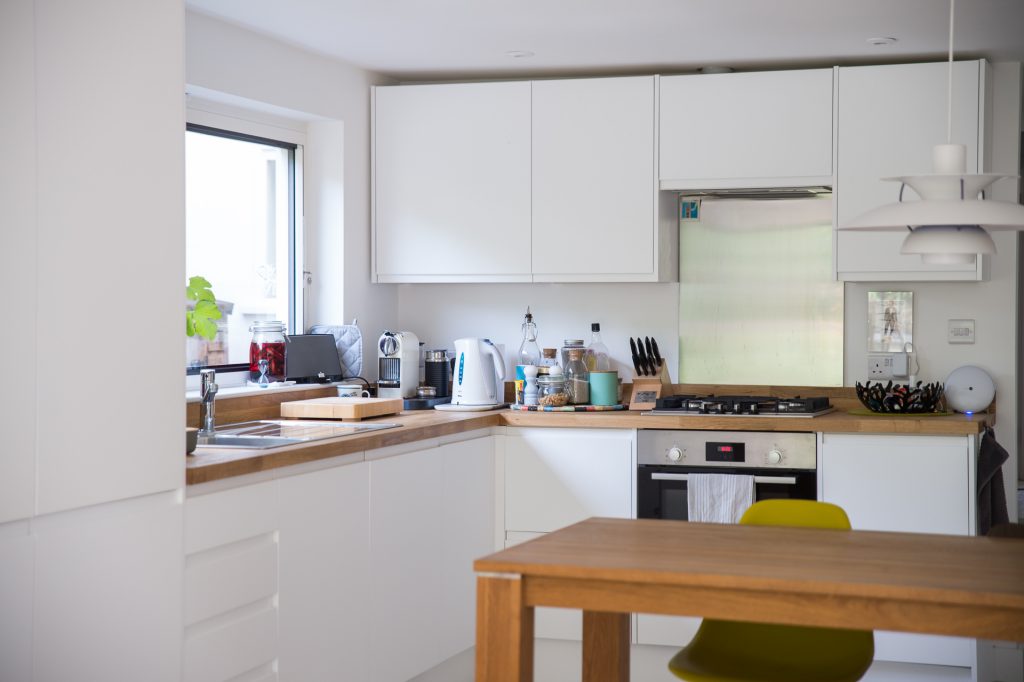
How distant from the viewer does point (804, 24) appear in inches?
159

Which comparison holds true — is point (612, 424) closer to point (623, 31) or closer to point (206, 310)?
point (623, 31)

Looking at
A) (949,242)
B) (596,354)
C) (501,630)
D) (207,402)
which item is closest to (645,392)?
(596,354)

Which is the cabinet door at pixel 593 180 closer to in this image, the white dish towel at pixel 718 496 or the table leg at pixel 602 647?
the white dish towel at pixel 718 496

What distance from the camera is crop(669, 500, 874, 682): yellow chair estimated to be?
2.68 m

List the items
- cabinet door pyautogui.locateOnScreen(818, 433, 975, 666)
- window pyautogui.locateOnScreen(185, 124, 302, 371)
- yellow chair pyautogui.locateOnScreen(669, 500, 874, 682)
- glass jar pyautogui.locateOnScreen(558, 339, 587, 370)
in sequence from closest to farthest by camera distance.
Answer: yellow chair pyautogui.locateOnScreen(669, 500, 874, 682) < cabinet door pyautogui.locateOnScreen(818, 433, 975, 666) < window pyautogui.locateOnScreen(185, 124, 302, 371) < glass jar pyautogui.locateOnScreen(558, 339, 587, 370)

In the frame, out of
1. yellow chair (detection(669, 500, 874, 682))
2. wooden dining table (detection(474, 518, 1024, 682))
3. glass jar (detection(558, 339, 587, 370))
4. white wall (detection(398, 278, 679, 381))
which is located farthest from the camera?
white wall (detection(398, 278, 679, 381))

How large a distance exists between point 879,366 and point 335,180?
93.1 inches

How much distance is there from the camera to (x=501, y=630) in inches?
91.2

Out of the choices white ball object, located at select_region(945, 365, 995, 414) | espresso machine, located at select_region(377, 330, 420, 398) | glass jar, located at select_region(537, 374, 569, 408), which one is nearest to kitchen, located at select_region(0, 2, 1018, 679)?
espresso machine, located at select_region(377, 330, 420, 398)

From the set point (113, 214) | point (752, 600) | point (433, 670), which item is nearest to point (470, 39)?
point (113, 214)

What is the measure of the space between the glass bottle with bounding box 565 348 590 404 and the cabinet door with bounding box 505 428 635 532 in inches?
12.9

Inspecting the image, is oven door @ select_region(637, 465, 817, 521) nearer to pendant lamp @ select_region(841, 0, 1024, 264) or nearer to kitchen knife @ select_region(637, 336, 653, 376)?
kitchen knife @ select_region(637, 336, 653, 376)

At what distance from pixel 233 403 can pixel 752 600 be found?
92.5 inches

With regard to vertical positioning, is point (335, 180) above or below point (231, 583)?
above
